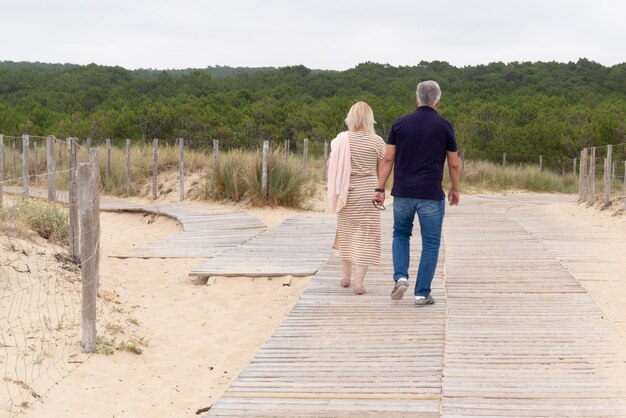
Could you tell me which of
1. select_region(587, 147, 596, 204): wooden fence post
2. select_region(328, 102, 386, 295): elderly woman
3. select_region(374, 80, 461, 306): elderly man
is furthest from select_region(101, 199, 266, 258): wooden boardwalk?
select_region(587, 147, 596, 204): wooden fence post

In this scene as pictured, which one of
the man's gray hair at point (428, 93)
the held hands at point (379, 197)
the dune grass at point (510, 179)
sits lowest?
the dune grass at point (510, 179)

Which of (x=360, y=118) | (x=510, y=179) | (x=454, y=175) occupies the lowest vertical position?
(x=510, y=179)

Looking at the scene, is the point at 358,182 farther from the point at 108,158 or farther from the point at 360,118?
the point at 108,158

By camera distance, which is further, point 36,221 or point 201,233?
point 201,233

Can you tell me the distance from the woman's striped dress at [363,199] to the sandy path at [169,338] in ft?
3.48

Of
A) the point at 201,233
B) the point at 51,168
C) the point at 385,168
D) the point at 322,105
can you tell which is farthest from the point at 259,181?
the point at 322,105

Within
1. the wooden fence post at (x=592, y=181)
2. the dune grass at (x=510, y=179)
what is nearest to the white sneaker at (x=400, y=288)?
the wooden fence post at (x=592, y=181)

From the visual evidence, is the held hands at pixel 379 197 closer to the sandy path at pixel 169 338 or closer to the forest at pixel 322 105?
the sandy path at pixel 169 338

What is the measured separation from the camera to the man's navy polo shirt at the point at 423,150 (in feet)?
21.8

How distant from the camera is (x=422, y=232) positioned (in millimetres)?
6828

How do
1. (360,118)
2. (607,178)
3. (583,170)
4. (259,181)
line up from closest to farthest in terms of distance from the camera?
(360,118) < (259,181) < (607,178) < (583,170)

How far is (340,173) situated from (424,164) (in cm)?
93

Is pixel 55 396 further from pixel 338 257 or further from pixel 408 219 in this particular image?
pixel 338 257

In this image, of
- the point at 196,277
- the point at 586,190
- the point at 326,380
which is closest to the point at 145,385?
the point at 326,380
